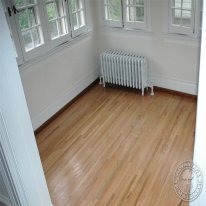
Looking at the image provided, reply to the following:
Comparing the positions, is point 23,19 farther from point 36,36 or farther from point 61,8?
point 61,8

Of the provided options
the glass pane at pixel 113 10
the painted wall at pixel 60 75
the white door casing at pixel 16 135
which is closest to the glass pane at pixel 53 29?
the painted wall at pixel 60 75

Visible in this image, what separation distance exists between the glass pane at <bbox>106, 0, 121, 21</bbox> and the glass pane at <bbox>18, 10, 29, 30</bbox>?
1.42 m

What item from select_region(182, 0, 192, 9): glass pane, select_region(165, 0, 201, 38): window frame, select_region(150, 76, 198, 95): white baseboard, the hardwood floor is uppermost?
select_region(182, 0, 192, 9): glass pane

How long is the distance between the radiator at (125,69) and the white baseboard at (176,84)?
117 millimetres

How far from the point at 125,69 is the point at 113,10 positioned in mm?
883

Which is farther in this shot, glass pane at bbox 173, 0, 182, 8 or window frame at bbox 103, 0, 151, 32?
window frame at bbox 103, 0, 151, 32

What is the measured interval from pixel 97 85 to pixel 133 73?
75 cm

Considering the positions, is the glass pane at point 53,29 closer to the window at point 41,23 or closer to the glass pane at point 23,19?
the window at point 41,23

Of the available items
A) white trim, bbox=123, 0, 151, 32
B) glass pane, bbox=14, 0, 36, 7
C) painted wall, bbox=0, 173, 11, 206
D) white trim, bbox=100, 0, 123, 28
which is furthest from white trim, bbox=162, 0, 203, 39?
painted wall, bbox=0, 173, 11, 206

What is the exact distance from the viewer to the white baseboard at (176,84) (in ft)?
13.2

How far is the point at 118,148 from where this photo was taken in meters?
3.30

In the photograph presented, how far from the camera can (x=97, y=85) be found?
4.66m

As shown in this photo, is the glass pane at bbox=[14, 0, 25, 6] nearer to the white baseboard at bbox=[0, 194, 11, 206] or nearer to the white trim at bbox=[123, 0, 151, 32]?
the white trim at bbox=[123, 0, 151, 32]

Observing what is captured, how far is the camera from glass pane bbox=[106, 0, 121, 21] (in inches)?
161
